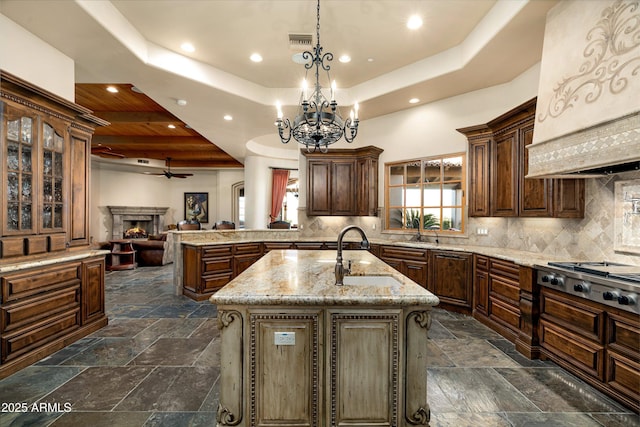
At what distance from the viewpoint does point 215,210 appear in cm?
1086

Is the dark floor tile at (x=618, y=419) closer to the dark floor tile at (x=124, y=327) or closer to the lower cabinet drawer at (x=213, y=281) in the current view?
the dark floor tile at (x=124, y=327)

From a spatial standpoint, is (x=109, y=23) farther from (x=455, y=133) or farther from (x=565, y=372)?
(x=565, y=372)

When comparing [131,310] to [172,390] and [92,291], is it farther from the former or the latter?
[172,390]

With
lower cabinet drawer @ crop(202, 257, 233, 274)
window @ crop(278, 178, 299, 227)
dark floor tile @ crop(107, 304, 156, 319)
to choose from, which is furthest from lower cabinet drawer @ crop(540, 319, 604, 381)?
window @ crop(278, 178, 299, 227)

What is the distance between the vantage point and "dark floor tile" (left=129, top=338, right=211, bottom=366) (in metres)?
2.54

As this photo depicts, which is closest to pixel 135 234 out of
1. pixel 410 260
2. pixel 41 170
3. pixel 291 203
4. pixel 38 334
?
pixel 291 203

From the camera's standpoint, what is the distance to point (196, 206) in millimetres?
10883

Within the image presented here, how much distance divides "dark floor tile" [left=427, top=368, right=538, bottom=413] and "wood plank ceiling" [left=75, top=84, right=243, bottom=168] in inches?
208

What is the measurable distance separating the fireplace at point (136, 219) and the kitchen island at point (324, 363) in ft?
33.1

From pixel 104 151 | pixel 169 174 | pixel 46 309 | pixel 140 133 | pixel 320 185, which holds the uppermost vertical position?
pixel 140 133

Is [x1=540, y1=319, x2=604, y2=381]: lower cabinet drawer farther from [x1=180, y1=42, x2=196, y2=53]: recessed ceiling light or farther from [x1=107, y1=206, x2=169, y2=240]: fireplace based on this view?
[x1=107, y1=206, x2=169, y2=240]: fireplace

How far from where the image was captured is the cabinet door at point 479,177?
11.9 feet

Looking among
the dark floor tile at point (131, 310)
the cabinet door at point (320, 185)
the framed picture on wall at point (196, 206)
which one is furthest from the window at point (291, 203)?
the dark floor tile at point (131, 310)

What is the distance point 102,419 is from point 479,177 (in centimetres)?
437
